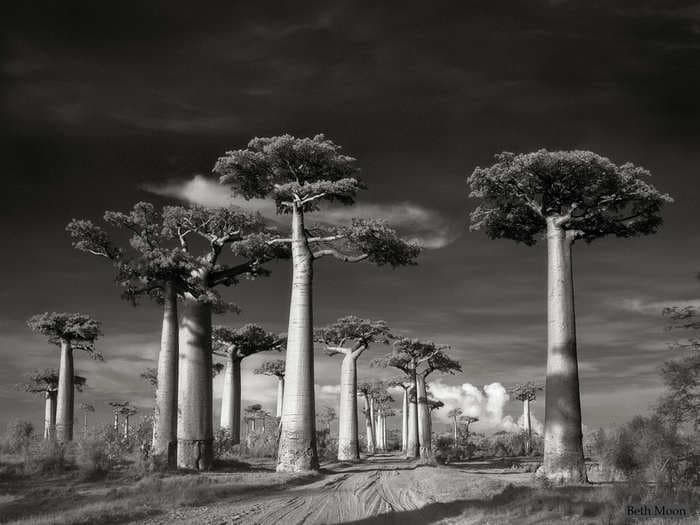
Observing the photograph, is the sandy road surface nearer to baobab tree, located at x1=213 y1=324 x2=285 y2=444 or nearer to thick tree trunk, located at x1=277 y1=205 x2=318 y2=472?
thick tree trunk, located at x1=277 y1=205 x2=318 y2=472

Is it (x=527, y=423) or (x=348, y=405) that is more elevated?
(x=348, y=405)

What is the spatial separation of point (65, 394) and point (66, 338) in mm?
3022

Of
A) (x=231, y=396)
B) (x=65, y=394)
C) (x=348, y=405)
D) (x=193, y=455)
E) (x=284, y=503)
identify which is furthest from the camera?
(x=231, y=396)

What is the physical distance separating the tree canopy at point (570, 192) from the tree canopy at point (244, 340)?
20.0 m

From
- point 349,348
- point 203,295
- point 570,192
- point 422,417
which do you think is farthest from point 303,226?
point 422,417

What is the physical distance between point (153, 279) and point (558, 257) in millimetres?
12373

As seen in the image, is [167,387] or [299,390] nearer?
[299,390]

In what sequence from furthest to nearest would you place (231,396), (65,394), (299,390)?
1. (231,396)
2. (65,394)
3. (299,390)

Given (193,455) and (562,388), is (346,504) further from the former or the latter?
(193,455)

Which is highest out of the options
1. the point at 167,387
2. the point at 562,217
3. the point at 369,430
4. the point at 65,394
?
the point at 562,217

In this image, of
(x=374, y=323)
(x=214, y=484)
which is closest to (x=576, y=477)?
(x=214, y=484)

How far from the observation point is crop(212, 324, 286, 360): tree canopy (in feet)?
126

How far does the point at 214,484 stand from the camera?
1398 centimetres

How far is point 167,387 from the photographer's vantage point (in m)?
20.7
